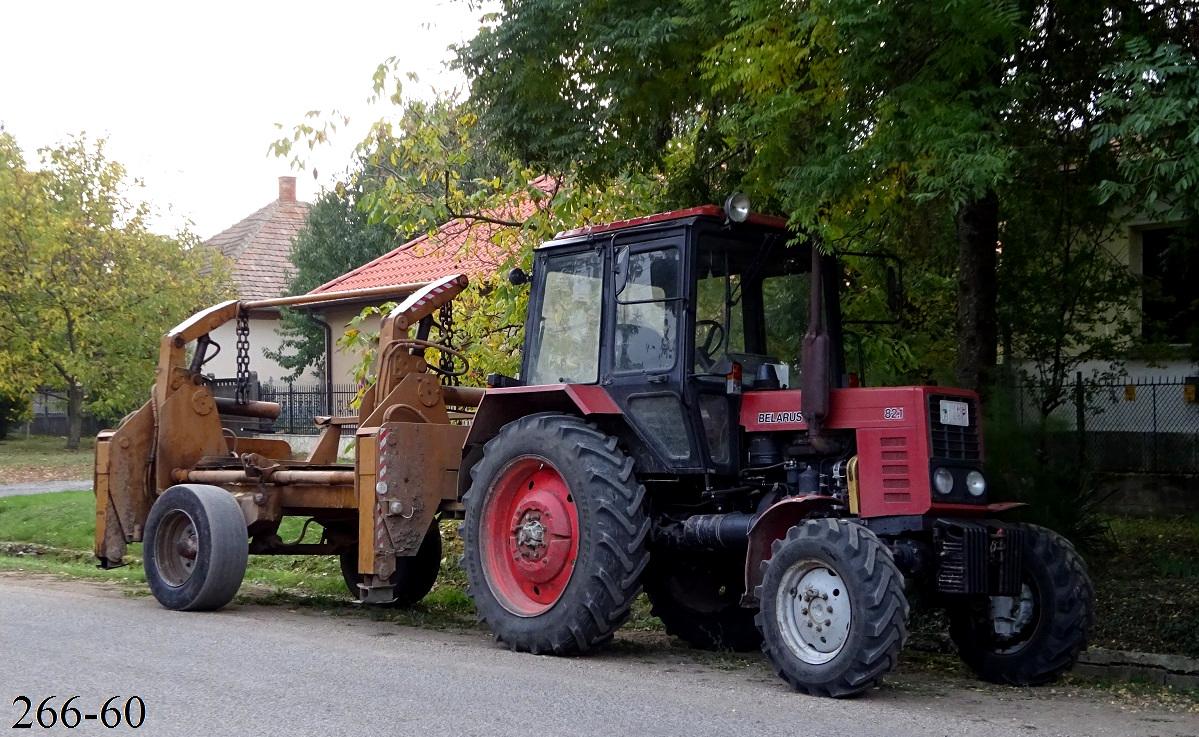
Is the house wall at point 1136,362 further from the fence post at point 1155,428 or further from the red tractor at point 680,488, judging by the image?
the red tractor at point 680,488

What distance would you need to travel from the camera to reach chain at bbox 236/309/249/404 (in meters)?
11.7

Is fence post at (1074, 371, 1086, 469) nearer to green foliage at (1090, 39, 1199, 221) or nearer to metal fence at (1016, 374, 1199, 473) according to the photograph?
metal fence at (1016, 374, 1199, 473)

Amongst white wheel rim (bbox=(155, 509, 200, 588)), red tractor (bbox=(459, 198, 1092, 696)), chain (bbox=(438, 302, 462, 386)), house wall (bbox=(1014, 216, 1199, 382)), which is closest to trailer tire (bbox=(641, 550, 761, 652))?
red tractor (bbox=(459, 198, 1092, 696))

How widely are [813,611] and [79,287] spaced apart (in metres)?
28.8

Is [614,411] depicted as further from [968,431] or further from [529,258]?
[529,258]

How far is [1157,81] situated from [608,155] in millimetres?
5015

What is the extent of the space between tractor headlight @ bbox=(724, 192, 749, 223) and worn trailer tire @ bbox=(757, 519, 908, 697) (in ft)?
6.69

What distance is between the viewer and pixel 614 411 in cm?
861

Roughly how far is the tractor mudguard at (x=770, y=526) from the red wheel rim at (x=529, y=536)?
1.26 m

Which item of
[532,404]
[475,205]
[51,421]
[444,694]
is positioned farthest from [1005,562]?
[51,421]

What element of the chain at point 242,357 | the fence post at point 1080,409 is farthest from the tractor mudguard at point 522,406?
the fence post at point 1080,409

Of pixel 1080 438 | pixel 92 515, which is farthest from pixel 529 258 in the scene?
pixel 92 515

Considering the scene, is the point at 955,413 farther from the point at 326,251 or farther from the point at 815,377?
the point at 326,251

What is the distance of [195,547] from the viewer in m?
10.5
